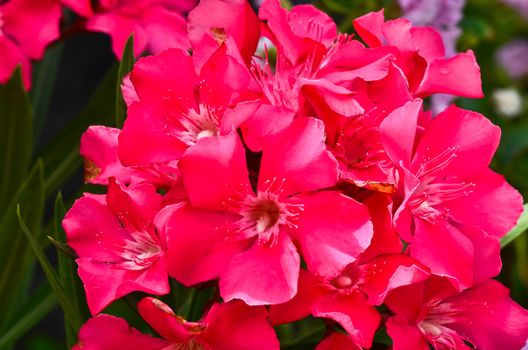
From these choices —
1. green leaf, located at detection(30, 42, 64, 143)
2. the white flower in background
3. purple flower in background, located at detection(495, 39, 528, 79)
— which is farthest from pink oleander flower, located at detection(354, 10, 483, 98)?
purple flower in background, located at detection(495, 39, 528, 79)

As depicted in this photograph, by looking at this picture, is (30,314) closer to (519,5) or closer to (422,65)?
(422,65)

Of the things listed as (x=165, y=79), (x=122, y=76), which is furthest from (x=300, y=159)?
(x=122, y=76)

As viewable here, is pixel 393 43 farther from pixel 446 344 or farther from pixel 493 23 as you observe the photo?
pixel 493 23

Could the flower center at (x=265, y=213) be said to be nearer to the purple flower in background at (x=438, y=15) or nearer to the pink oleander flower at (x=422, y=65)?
the pink oleander flower at (x=422, y=65)

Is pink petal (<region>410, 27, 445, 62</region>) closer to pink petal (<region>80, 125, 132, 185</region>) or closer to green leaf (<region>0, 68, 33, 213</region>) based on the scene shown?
pink petal (<region>80, 125, 132, 185</region>)

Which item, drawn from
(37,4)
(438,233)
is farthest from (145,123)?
(37,4)

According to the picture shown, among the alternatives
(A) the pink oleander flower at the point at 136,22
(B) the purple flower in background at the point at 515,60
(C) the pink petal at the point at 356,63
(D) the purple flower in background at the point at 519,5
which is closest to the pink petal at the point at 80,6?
(A) the pink oleander flower at the point at 136,22
